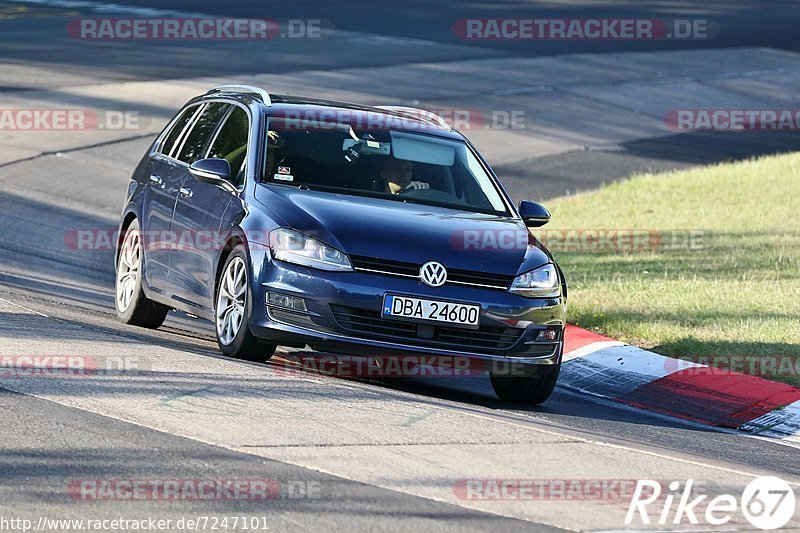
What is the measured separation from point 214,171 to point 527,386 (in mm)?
2382

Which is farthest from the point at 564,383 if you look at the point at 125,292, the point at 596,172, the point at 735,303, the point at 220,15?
the point at 220,15

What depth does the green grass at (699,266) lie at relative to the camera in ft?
36.3

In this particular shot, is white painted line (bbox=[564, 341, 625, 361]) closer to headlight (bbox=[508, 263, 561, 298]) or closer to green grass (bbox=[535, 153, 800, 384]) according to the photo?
green grass (bbox=[535, 153, 800, 384])

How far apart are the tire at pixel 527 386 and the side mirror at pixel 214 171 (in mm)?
2084

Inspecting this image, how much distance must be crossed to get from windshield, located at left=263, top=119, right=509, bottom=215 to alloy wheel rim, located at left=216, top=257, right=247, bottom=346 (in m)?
0.68

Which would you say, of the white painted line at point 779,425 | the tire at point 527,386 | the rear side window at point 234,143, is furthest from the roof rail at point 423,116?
the white painted line at point 779,425

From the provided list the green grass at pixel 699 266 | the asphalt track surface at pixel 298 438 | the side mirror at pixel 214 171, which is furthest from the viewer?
the green grass at pixel 699 266

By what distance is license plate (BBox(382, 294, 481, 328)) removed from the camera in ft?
27.2

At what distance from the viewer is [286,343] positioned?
8484mm

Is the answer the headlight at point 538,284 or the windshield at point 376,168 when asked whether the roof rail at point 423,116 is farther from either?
the headlight at point 538,284

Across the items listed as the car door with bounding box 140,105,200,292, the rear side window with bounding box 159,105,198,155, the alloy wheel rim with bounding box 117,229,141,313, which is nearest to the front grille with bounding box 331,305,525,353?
the car door with bounding box 140,105,200,292

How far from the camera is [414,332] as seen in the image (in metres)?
8.39

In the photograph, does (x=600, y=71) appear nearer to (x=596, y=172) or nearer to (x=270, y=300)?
(x=596, y=172)

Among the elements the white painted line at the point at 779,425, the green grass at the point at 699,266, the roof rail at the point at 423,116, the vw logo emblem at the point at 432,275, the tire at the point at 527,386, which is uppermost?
the roof rail at the point at 423,116
